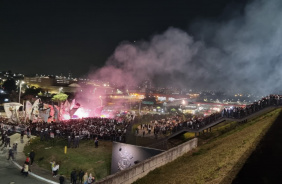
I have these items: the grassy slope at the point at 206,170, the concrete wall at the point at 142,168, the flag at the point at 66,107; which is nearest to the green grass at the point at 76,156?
the concrete wall at the point at 142,168

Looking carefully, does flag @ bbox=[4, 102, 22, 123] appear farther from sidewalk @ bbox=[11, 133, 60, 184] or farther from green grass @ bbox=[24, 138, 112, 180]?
sidewalk @ bbox=[11, 133, 60, 184]

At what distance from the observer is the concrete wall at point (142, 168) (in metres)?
9.31

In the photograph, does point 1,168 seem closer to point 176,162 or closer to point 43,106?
point 176,162

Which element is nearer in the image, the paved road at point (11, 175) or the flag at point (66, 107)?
the paved road at point (11, 175)

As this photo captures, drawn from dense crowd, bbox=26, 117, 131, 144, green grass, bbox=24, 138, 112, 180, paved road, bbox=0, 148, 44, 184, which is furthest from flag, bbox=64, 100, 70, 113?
paved road, bbox=0, 148, 44, 184

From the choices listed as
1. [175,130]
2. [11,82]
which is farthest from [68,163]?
[11,82]

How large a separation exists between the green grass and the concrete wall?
6.47 meters

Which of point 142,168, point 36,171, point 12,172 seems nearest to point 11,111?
Result: point 36,171

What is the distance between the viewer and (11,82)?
92.6 meters

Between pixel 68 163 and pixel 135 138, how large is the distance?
395 inches

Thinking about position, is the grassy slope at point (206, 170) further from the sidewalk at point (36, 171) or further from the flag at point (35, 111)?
the flag at point (35, 111)

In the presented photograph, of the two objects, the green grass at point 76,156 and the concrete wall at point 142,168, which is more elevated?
the concrete wall at point 142,168

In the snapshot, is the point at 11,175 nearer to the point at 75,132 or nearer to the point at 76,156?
the point at 76,156

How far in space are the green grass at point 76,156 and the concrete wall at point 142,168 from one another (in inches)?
255
